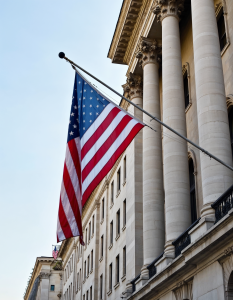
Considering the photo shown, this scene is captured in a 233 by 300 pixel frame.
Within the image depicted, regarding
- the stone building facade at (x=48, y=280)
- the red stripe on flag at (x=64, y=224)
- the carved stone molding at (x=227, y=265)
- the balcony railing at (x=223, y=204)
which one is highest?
the stone building facade at (x=48, y=280)

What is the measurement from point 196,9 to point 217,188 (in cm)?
1126

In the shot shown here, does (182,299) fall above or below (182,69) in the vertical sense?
below

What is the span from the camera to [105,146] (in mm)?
20375

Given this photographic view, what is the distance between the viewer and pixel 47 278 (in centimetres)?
11850

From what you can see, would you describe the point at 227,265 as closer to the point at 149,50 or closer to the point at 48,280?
the point at 149,50

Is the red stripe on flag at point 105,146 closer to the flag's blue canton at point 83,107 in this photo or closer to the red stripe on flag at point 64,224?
the flag's blue canton at point 83,107

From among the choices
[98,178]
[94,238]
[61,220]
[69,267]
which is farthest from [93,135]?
[69,267]

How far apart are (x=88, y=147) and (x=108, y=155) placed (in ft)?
4.23

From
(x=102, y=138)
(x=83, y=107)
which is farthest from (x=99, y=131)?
(x=83, y=107)

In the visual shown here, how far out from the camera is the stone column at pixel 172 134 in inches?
1076

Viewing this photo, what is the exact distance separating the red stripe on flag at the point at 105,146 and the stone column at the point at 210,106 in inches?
208

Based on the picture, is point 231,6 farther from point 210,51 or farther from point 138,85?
point 138,85

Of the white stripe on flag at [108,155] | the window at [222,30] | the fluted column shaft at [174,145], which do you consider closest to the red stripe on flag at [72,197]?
the white stripe on flag at [108,155]

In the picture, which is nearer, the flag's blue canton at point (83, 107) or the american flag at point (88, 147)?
the american flag at point (88, 147)
